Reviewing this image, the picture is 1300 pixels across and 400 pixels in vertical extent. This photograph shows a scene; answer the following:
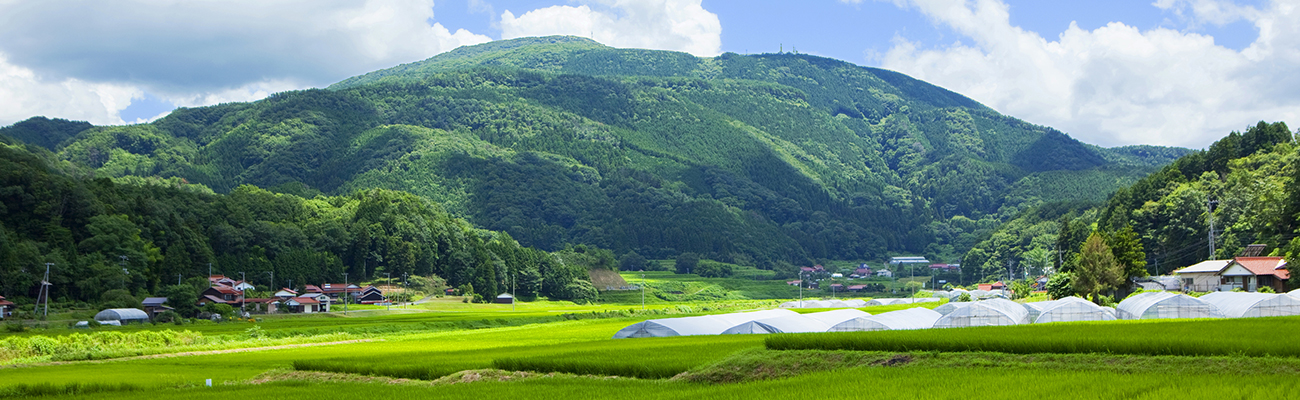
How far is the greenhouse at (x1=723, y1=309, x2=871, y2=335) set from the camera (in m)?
46.6

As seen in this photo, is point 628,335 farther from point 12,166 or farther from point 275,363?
point 12,166

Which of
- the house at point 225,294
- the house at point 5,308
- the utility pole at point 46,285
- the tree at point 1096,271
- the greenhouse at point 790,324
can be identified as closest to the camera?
the greenhouse at point 790,324

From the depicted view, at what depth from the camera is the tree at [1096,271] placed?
232 feet

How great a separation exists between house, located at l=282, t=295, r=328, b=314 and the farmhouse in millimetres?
83317

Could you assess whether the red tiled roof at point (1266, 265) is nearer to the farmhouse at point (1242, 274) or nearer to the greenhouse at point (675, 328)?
the farmhouse at point (1242, 274)

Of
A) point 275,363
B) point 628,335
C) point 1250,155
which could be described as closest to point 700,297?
point 1250,155

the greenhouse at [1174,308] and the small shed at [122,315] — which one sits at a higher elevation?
the greenhouse at [1174,308]

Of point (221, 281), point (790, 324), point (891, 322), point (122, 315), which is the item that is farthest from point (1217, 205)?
point (221, 281)

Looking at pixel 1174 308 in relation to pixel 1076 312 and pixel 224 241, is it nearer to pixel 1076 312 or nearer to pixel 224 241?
pixel 1076 312

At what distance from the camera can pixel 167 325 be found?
74.9 metres

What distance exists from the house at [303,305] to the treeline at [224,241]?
13.1 metres

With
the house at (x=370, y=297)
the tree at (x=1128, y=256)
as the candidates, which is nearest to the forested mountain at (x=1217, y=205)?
the tree at (x=1128, y=256)

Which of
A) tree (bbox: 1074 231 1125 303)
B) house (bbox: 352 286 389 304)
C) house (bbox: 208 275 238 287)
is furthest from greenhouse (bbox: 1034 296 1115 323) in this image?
house (bbox: 208 275 238 287)

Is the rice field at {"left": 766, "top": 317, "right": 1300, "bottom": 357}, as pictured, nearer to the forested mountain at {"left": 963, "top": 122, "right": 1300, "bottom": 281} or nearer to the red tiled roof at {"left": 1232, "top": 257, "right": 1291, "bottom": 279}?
the forested mountain at {"left": 963, "top": 122, "right": 1300, "bottom": 281}
